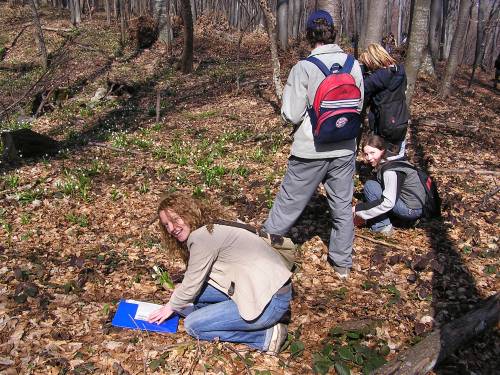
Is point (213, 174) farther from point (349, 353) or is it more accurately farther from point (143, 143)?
point (349, 353)

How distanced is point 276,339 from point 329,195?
1.60 m

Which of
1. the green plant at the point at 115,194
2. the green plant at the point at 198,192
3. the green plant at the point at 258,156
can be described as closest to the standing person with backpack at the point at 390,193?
the green plant at the point at 198,192

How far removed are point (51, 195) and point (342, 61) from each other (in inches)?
189

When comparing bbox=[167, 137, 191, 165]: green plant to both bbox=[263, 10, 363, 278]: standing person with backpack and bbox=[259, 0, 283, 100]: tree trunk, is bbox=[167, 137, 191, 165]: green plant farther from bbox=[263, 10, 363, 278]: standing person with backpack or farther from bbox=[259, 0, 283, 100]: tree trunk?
bbox=[263, 10, 363, 278]: standing person with backpack

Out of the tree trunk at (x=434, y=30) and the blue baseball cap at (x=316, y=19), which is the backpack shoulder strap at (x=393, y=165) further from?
the tree trunk at (x=434, y=30)

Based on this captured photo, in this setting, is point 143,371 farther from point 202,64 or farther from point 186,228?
point 202,64

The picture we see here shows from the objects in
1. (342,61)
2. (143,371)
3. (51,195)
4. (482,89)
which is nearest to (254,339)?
(143,371)

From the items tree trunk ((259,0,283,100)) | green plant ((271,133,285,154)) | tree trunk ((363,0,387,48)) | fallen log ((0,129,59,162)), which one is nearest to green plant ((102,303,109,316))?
green plant ((271,133,285,154))

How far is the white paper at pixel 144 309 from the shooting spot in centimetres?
386

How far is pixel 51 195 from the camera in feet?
21.5

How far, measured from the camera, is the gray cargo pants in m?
4.23

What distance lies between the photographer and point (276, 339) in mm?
3604

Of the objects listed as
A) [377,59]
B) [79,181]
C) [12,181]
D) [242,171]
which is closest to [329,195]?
[377,59]

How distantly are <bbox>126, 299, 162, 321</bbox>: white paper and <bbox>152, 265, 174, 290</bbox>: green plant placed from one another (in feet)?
1.50
